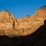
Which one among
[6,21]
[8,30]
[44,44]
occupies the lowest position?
[44,44]

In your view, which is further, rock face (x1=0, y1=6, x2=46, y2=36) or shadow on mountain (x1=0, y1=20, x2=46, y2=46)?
rock face (x1=0, y1=6, x2=46, y2=36)

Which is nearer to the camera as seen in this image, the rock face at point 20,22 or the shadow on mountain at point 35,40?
the shadow on mountain at point 35,40

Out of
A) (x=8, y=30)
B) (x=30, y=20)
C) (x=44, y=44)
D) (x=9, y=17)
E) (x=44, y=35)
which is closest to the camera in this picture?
(x=44, y=44)

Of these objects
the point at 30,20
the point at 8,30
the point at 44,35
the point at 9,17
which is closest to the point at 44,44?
the point at 44,35

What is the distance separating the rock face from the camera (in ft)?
288

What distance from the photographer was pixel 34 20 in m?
93.2

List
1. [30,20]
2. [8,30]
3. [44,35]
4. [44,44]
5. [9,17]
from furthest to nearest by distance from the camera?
1. [9,17]
2. [30,20]
3. [8,30]
4. [44,35]
5. [44,44]

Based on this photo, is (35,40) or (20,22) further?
(20,22)

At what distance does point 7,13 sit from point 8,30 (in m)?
18.1

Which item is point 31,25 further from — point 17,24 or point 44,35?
point 44,35

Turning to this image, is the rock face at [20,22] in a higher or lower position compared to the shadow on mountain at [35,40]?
higher

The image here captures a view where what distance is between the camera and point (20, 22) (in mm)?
100938

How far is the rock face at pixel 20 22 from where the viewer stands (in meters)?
87.8

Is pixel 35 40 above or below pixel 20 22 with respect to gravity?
below
